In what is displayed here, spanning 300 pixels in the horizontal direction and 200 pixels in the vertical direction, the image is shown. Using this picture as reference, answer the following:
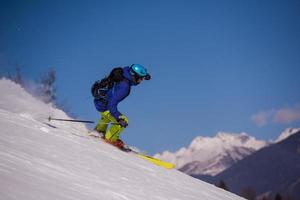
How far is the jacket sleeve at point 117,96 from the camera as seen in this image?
10.2 metres

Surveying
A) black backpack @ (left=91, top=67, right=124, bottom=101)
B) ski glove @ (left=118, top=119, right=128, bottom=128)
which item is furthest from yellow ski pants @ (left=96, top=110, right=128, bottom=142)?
black backpack @ (left=91, top=67, right=124, bottom=101)

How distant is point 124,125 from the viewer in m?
10.4

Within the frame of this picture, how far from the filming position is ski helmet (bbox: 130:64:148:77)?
1025 centimetres

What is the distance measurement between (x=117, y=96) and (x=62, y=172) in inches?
208

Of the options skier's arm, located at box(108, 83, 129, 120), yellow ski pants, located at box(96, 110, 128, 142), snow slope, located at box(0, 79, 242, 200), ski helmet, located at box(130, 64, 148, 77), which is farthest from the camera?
yellow ski pants, located at box(96, 110, 128, 142)

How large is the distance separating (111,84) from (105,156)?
3.11m

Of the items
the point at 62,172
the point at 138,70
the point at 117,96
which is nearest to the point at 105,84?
the point at 117,96

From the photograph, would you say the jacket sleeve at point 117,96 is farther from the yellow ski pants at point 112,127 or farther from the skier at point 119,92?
the yellow ski pants at point 112,127

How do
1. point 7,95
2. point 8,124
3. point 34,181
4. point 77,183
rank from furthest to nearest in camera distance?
point 7,95, point 8,124, point 77,183, point 34,181

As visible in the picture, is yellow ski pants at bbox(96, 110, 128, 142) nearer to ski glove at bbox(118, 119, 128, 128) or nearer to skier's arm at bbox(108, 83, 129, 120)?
ski glove at bbox(118, 119, 128, 128)

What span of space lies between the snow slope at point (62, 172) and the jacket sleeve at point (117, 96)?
1870 mm

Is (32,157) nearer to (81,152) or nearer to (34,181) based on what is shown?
(34,181)

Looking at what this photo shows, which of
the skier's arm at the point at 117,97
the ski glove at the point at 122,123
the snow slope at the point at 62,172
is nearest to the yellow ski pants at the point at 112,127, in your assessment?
the ski glove at the point at 122,123

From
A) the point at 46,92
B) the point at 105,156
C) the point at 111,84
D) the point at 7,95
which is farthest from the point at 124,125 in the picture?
the point at 46,92
